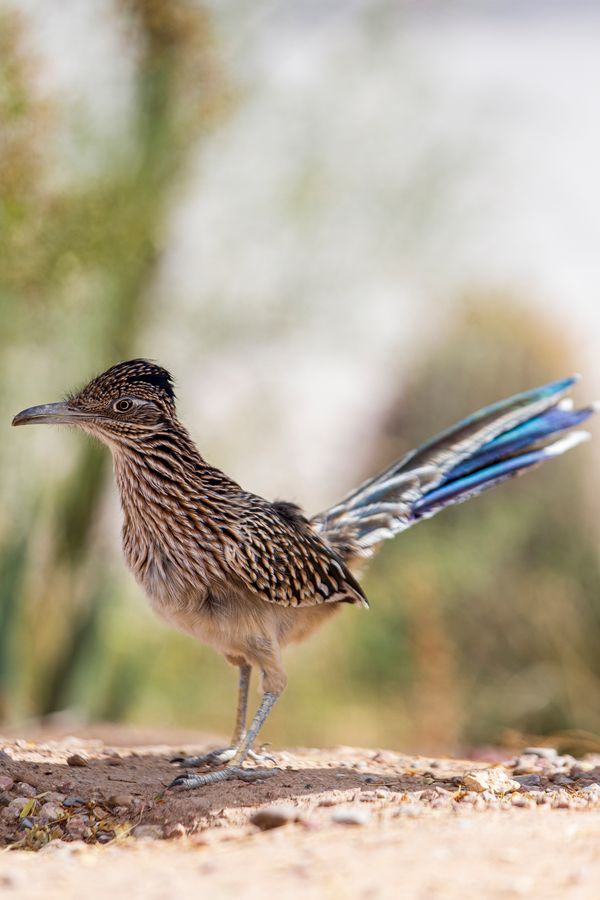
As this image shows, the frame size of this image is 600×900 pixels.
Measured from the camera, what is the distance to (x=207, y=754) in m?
4.37

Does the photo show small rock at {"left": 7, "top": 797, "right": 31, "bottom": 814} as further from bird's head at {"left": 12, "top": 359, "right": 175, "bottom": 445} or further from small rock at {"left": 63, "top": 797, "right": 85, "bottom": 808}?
bird's head at {"left": 12, "top": 359, "right": 175, "bottom": 445}

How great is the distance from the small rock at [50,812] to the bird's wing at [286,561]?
37.6 inches

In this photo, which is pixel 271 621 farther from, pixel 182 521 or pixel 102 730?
pixel 102 730

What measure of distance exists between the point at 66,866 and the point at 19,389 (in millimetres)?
6346

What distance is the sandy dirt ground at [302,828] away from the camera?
2541 millimetres

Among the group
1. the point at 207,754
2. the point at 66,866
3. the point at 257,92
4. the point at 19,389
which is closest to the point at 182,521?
the point at 207,754

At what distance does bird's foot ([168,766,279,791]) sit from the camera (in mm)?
3779

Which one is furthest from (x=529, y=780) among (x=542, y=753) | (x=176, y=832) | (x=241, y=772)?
(x=176, y=832)

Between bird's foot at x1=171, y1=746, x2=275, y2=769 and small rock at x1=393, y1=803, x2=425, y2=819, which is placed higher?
bird's foot at x1=171, y1=746, x2=275, y2=769

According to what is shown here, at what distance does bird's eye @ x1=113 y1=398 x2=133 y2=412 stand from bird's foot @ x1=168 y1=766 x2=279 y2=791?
1307mm

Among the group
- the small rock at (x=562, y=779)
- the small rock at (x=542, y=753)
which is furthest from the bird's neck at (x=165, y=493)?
the small rock at (x=542, y=753)

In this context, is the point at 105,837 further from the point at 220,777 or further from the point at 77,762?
the point at 77,762

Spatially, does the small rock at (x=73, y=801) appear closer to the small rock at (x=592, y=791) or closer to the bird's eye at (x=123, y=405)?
the bird's eye at (x=123, y=405)

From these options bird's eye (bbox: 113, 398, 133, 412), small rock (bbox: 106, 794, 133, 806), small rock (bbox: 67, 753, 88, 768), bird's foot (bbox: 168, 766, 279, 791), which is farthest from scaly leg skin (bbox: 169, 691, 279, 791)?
bird's eye (bbox: 113, 398, 133, 412)
